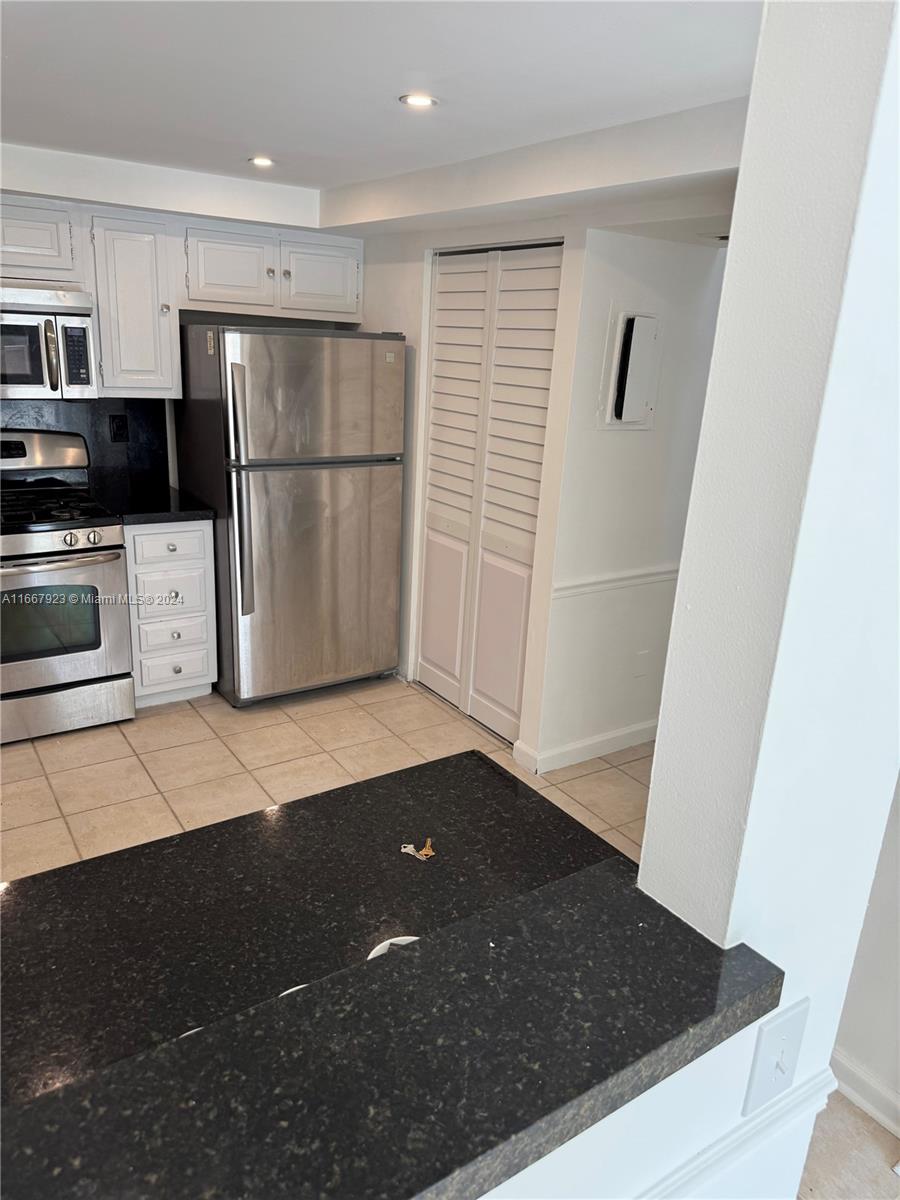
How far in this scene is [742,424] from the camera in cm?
77

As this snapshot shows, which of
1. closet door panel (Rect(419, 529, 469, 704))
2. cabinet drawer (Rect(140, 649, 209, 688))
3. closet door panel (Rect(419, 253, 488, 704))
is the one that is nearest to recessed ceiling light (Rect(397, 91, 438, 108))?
closet door panel (Rect(419, 253, 488, 704))

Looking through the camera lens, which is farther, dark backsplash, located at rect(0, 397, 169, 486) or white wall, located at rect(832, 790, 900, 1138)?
dark backsplash, located at rect(0, 397, 169, 486)

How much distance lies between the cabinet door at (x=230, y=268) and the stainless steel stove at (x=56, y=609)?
1.00 meters

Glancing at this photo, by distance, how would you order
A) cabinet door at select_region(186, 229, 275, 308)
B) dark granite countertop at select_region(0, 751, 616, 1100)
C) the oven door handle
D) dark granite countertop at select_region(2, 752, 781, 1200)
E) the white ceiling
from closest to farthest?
dark granite countertop at select_region(2, 752, 781, 1200)
dark granite countertop at select_region(0, 751, 616, 1100)
the white ceiling
the oven door handle
cabinet door at select_region(186, 229, 275, 308)

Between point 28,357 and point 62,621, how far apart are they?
3.46 feet

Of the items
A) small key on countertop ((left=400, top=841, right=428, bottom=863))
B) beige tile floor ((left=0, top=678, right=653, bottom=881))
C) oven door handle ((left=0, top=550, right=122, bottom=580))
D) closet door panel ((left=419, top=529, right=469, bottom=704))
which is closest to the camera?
small key on countertop ((left=400, top=841, right=428, bottom=863))

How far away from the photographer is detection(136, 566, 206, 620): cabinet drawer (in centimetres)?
363

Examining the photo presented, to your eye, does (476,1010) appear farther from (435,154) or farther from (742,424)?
(435,154)

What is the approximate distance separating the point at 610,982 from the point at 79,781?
9.29ft

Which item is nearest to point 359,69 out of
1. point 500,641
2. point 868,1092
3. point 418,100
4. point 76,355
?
point 418,100

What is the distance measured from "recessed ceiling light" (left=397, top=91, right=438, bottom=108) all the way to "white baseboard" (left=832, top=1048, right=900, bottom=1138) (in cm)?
264

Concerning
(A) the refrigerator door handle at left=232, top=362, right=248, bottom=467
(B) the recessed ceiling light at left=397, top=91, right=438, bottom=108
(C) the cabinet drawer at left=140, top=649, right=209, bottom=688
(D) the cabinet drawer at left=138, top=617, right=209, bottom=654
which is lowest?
(C) the cabinet drawer at left=140, top=649, right=209, bottom=688

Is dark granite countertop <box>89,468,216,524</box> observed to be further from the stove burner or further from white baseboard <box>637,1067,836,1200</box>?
white baseboard <box>637,1067,836,1200</box>

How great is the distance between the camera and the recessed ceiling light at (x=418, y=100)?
2.12 m
